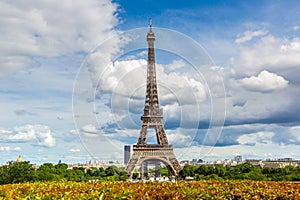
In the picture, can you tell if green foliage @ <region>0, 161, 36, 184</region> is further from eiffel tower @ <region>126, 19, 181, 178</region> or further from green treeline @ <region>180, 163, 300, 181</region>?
green treeline @ <region>180, 163, 300, 181</region>

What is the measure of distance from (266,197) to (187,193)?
1.44 m

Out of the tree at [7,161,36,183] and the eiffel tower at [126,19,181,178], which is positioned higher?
the eiffel tower at [126,19,181,178]

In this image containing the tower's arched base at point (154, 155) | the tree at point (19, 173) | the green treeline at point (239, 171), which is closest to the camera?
the tree at point (19, 173)

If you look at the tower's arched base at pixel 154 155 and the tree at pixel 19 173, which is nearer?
the tree at pixel 19 173

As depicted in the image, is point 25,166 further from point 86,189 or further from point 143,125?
point 86,189

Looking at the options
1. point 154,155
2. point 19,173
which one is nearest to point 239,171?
point 154,155

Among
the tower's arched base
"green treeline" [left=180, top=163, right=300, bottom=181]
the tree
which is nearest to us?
the tree

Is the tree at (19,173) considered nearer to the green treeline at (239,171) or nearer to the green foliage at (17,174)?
the green foliage at (17,174)

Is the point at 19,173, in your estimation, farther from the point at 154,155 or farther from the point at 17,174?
the point at 154,155

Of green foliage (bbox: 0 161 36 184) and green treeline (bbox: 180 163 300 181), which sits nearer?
green foliage (bbox: 0 161 36 184)

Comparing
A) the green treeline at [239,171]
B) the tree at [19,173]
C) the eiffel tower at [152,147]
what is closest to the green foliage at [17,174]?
the tree at [19,173]

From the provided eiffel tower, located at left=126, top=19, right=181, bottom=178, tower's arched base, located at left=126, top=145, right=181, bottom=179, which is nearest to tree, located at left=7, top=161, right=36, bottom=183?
eiffel tower, located at left=126, top=19, right=181, bottom=178

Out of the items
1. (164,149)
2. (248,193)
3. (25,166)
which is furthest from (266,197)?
(164,149)

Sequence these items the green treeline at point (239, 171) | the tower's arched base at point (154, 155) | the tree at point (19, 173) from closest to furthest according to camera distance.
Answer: the tree at point (19, 173), the tower's arched base at point (154, 155), the green treeline at point (239, 171)
